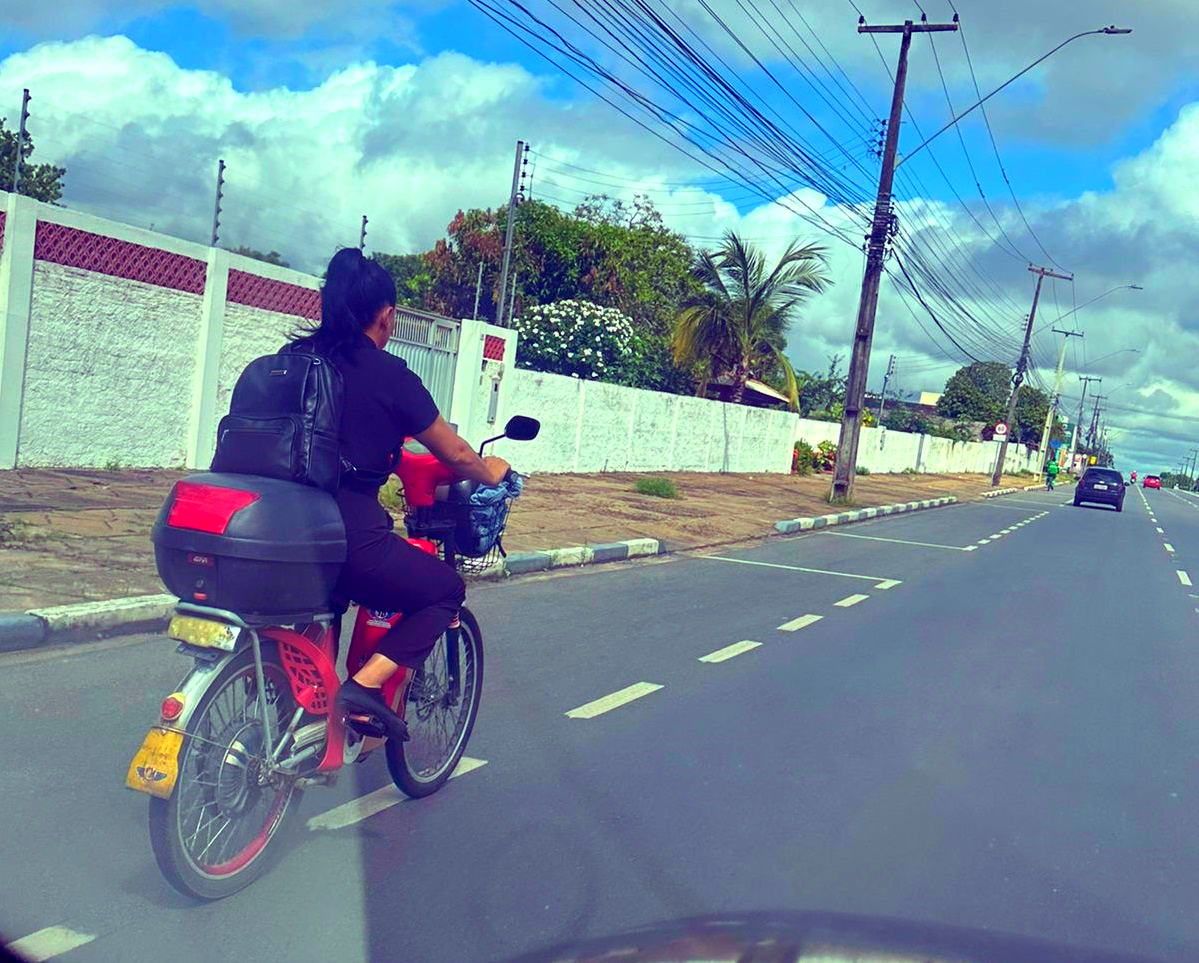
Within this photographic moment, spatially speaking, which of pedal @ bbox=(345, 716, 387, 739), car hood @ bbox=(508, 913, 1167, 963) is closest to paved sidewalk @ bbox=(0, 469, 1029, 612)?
pedal @ bbox=(345, 716, 387, 739)

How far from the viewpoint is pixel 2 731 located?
453 centimetres

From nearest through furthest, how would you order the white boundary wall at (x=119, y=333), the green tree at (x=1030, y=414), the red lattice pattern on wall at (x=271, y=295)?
the white boundary wall at (x=119, y=333)
the red lattice pattern on wall at (x=271, y=295)
the green tree at (x=1030, y=414)

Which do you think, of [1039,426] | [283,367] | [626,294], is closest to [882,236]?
[626,294]

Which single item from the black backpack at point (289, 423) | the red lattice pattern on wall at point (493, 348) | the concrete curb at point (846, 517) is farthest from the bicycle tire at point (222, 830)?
the red lattice pattern on wall at point (493, 348)

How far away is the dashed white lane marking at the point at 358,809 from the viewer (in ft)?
12.8

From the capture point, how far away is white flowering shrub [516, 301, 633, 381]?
31.3m

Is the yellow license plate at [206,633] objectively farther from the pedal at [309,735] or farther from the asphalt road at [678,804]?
the asphalt road at [678,804]

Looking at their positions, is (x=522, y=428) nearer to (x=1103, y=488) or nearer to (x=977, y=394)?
(x=1103, y=488)

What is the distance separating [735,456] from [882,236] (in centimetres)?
934

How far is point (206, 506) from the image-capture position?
3.15 m

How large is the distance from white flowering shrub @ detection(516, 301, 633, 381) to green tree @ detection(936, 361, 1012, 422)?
162 feet

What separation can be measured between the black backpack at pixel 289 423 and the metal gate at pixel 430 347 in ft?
42.6

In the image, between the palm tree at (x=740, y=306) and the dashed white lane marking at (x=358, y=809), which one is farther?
the palm tree at (x=740, y=306)

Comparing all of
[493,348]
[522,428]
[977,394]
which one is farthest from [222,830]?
[977,394]
